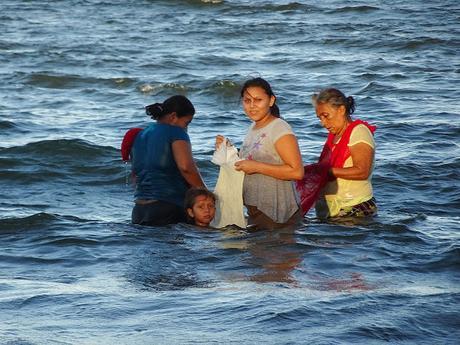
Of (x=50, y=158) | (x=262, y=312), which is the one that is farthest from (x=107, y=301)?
(x=50, y=158)

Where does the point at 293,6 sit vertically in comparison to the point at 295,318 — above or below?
above

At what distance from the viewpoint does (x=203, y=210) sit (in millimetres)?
8812

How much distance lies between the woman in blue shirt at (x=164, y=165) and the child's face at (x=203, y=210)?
0.18 meters

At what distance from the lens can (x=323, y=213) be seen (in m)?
9.07

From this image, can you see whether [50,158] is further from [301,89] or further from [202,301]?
[202,301]

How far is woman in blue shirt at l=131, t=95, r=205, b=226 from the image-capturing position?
8906 millimetres

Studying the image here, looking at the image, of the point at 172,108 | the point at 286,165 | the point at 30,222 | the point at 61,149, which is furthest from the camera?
the point at 61,149

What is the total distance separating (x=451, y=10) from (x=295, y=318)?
18601mm

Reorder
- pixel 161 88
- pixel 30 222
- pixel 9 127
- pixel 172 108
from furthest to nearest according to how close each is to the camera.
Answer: pixel 161 88 < pixel 9 127 < pixel 30 222 < pixel 172 108

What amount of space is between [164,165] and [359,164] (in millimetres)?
1568

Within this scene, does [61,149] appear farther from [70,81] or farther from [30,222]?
[70,81]

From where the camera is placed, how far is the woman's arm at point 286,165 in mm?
8102

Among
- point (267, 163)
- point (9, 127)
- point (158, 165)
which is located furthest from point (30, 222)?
point (9, 127)

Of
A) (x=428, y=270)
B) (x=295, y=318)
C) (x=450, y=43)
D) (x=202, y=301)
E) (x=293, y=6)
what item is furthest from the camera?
(x=293, y=6)
